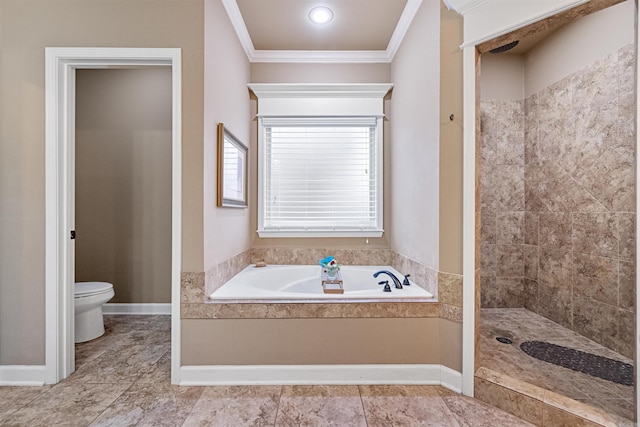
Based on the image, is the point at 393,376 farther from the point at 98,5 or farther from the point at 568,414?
the point at 98,5

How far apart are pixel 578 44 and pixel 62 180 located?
369 centimetres

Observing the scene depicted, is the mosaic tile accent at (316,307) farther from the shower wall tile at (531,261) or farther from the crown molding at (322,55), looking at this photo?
the crown molding at (322,55)

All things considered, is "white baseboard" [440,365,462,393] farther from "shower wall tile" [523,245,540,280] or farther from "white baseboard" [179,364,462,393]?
"shower wall tile" [523,245,540,280]

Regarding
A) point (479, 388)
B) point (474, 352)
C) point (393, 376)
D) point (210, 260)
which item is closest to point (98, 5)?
point (210, 260)

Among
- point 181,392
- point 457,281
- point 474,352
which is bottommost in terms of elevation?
point 181,392

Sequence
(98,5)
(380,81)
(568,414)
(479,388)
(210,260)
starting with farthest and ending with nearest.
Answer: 1. (380,81)
2. (210,260)
3. (98,5)
4. (479,388)
5. (568,414)

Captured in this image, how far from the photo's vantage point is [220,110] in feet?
6.76

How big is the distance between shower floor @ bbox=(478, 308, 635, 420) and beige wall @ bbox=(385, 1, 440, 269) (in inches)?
28.1

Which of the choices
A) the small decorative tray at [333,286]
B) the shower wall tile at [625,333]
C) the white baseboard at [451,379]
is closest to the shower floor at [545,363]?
the shower wall tile at [625,333]

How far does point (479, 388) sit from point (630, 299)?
4.04ft

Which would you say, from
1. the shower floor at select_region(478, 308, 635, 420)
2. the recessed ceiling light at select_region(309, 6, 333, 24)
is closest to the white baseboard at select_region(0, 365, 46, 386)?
the shower floor at select_region(478, 308, 635, 420)

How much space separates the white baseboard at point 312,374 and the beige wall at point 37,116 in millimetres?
643

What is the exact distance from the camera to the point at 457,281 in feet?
5.65

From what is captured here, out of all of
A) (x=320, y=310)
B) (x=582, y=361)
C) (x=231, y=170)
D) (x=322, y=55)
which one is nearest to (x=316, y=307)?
(x=320, y=310)
